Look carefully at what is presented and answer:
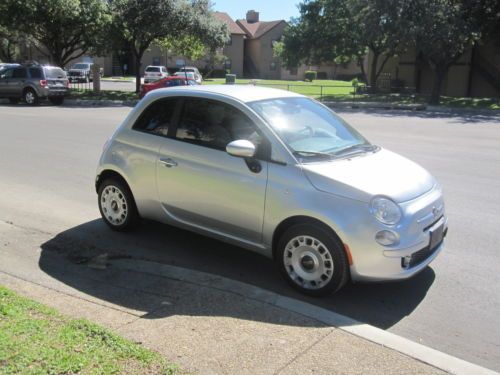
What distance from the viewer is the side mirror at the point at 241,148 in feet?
14.4

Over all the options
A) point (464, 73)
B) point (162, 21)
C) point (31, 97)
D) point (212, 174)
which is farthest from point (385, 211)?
point (464, 73)

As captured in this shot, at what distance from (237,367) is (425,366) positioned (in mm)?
1136

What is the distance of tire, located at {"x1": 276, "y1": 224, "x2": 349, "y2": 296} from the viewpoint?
4.17m

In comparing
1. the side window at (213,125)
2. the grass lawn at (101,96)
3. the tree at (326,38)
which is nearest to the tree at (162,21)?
the grass lawn at (101,96)

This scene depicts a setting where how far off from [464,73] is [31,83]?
1088 inches

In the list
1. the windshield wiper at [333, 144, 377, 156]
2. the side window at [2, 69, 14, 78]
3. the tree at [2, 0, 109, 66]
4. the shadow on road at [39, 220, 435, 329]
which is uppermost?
the tree at [2, 0, 109, 66]

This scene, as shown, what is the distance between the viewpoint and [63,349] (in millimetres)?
3045

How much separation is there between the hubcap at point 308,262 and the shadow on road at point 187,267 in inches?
5.6

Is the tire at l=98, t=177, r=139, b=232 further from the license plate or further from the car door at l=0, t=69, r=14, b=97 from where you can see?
the car door at l=0, t=69, r=14, b=97

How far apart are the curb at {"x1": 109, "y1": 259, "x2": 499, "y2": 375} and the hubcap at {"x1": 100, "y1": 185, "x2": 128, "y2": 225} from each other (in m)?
0.90

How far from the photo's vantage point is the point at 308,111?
5.24 metres

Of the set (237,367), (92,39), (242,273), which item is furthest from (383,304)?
(92,39)

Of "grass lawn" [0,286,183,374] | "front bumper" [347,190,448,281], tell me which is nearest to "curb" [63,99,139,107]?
"front bumper" [347,190,448,281]

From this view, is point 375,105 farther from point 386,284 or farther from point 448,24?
point 386,284
